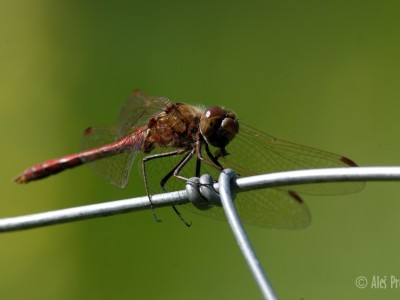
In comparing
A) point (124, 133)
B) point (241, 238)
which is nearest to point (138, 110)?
point (124, 133)

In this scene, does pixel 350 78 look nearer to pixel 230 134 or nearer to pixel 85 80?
pixel 85 80

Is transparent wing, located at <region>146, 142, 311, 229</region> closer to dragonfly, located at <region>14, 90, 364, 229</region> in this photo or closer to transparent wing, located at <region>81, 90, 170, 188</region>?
dragonfly, located at <region>14, 90, 364, 229</region>

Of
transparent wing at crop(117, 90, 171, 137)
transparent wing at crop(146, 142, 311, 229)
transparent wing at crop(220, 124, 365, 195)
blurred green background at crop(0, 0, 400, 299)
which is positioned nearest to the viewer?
transparent wing at crop(220, 124, 365, 195)

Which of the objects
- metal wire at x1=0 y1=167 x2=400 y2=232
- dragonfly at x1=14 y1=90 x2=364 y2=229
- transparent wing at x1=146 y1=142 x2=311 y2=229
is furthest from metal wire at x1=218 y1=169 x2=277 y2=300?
transparent wing at x1=146 y1=142 x2=311 y2=229

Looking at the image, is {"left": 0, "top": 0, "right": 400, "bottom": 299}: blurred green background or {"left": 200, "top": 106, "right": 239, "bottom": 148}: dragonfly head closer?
{"left": 200, "top": 106, "right": 239, "bottom": 148}: dragonfly head

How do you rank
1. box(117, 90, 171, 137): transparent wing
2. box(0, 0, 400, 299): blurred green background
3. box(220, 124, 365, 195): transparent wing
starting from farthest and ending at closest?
1. box(0, 0, 400, 299): blurred green background
2. box(117, 90, 171, 137): transparent wing
3. box(220, 124, 365, 195): transparent wing

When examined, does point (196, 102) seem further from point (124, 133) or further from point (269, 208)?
point (269, 208)

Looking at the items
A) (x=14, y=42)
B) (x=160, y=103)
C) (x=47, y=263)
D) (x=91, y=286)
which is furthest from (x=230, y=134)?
(x=14, y=42)
